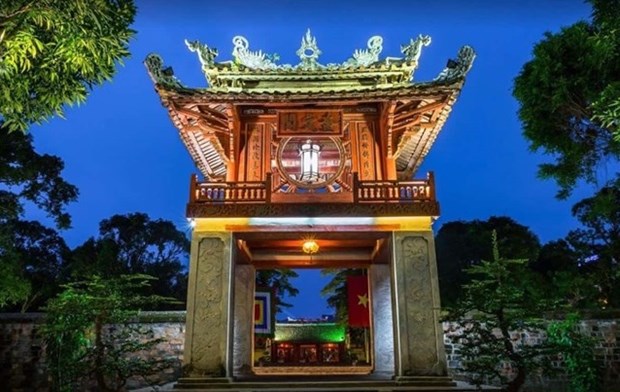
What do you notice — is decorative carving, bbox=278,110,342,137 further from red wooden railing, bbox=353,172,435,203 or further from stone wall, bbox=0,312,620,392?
stone wall, bbox=0,312,620,392

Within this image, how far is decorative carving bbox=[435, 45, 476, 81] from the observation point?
9.33 meters

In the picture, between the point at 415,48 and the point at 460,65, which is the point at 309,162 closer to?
the point at 460,65

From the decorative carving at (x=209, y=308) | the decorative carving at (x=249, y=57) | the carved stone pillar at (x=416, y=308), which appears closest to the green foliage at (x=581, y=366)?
the carved stone pillar at (x=416, y=308)

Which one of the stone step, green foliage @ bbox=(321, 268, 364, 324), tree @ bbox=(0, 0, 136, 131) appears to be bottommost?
the stone step

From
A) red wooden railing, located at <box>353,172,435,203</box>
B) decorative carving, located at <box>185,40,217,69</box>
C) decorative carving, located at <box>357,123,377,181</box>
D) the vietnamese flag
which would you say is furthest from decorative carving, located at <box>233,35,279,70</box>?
the vietnamese flag

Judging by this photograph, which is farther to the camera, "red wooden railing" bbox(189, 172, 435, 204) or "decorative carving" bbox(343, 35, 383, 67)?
"decorative carving" bbox(343, 35, 383, 67)

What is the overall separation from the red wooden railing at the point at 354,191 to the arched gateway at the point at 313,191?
0.02 meters

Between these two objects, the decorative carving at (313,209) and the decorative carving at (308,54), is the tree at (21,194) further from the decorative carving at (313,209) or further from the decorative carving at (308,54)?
the decorative carving at (308,54)

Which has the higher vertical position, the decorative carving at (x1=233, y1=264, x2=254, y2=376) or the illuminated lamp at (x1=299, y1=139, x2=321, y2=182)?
the illuminated lamp at (x1=299, y1=139, x2=321, y2=182)

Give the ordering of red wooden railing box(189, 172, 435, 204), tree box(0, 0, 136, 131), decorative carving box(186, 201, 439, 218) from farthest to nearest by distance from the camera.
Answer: red wooden railing box(189, 172, 435, 204), decorative carving box(186, 201, 439, 218), tree box(0, 0, 136, 131)

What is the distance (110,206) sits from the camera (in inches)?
5157

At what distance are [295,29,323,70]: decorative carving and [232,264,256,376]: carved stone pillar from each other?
5.31 meters

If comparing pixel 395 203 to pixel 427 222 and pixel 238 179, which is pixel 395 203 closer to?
pixel 427 222

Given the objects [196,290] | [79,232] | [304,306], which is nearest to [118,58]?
[196,290]
